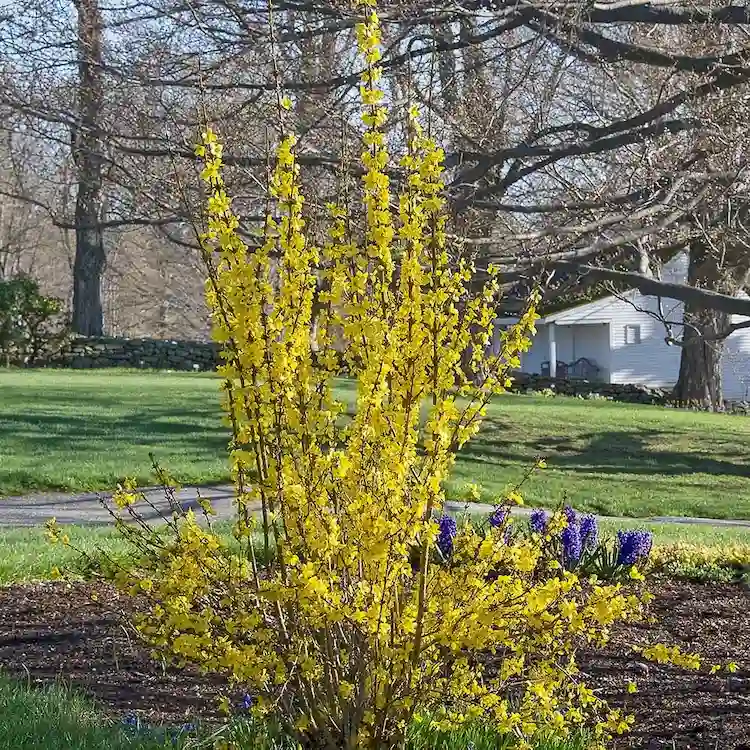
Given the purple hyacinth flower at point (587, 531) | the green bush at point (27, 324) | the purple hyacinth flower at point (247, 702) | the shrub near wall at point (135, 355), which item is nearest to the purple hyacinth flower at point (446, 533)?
the purple hyacinth flower at point (587, 531)

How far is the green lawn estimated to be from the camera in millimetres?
11688

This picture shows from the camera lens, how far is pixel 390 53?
8.95 metres

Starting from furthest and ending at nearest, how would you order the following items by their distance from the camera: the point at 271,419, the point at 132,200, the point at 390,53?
the point at 132,200, the point at 390,53, the point at 271,419

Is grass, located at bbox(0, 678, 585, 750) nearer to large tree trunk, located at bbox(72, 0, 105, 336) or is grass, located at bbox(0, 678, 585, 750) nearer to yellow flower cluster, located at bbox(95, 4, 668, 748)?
yellow flower cluster, located at bbox(95, 4, 668, 748)

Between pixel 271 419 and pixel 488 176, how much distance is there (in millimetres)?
7168

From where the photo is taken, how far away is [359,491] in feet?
10.1

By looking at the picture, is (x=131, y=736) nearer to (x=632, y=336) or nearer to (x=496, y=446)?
(x=496, y=446)

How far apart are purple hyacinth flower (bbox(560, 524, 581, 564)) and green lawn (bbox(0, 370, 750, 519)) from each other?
8.69 ft

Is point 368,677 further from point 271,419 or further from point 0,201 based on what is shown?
point 0,201

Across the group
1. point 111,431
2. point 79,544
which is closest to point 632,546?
point 79,544

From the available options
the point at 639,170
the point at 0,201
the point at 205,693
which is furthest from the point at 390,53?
the point at 0,201

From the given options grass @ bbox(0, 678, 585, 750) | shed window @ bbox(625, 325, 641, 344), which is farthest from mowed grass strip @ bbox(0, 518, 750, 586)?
shed window @ bbox(625, 325, 641, 344)

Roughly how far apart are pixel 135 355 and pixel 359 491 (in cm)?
2606

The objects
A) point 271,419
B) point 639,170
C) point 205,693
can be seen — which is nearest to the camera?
point 271,419
